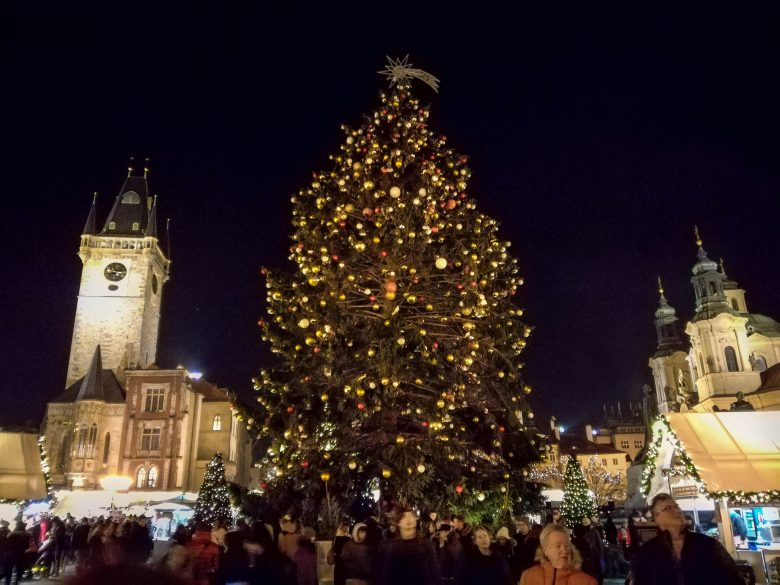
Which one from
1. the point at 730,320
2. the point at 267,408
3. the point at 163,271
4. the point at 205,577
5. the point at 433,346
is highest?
the point at 163,271

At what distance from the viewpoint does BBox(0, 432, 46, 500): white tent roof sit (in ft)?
64.2

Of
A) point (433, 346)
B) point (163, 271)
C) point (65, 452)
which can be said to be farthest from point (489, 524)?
point (163, 271)

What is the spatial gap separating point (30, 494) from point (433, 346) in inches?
597

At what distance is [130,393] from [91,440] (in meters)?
4.81

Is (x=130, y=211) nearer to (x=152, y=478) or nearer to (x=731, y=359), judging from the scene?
(x=152, y=478)

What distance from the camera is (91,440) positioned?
1993 inches

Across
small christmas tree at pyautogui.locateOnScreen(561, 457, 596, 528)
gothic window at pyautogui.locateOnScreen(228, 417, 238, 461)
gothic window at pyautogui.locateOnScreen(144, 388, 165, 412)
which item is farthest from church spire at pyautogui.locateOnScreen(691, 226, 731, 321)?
gothic window at pyautogui.locateOnScreen(144, 388, 165, 412)

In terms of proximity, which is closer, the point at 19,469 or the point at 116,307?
the point at 19,469

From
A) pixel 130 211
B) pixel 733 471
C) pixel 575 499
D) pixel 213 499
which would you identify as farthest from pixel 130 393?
pixel 733 471

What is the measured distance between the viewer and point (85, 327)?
6062 centimetres

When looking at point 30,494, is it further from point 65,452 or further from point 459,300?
point 65,452

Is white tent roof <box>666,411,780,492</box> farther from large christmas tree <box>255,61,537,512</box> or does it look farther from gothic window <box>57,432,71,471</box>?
gothic window <box>57,432,71,471</box>

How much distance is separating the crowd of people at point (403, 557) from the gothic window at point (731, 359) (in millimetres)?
54779

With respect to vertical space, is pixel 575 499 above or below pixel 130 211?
below
